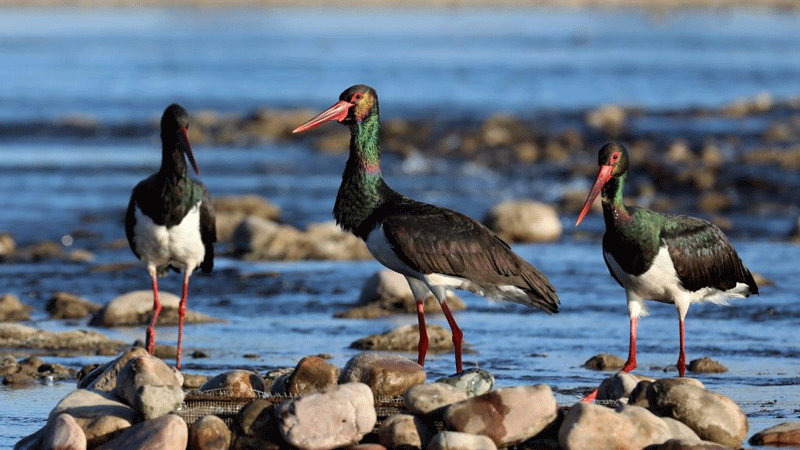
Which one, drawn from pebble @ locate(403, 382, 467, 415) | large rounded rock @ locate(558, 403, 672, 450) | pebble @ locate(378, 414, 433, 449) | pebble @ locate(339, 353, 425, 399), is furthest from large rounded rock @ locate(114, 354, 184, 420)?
large rounded rock @ locate(558, 403, 672, 450)

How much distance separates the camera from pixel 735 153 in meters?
27.5

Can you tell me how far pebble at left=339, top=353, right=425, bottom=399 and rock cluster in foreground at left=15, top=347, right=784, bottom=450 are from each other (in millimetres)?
53

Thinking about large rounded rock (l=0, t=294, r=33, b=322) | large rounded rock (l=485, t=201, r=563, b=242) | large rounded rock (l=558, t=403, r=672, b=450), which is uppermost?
large rounded rock (l=485, t=201, r=563, b=242)

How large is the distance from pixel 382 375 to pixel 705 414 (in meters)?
1.85

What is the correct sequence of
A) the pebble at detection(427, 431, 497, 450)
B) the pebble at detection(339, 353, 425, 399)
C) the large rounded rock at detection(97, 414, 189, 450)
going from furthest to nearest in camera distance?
the pebble at detection(339, 353, 425, 399) < the large rounded rock at detection(97, 414, 189, 450) < the pebble at detection(427, 431, 497, 450)

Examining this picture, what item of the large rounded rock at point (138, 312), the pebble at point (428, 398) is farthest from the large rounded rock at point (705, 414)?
the large rounded rock at point (138, 312)

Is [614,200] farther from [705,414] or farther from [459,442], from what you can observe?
[459,442]

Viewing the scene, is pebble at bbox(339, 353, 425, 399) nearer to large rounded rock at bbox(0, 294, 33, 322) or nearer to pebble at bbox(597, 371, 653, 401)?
pebble at bbox(597, 371, 653, 401)

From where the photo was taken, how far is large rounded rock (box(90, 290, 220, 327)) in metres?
13.0

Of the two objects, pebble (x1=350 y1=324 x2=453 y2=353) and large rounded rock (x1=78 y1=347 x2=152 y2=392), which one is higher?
large rounded rock (x1=78 y1=347 x2=152 y2=392)

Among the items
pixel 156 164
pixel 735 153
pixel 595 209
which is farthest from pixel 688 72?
pixel 595 209

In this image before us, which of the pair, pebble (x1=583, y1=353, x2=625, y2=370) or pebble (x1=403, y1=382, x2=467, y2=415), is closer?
pebble (x1=403, y1=382, x2=467, y2=415)

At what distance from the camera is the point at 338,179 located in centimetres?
2528

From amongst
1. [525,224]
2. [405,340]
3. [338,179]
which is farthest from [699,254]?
[338,179]
